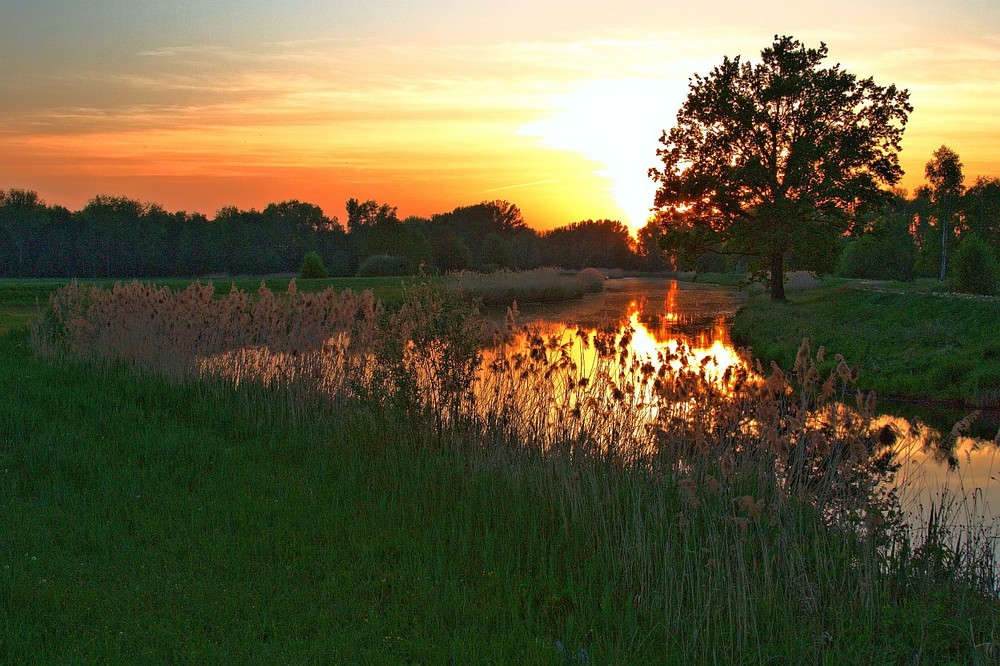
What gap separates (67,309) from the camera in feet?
56.1

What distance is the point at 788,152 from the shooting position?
31688 millimetres

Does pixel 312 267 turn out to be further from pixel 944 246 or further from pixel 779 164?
pixel 944 246

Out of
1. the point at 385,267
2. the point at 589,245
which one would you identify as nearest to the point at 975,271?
the point at 385,267

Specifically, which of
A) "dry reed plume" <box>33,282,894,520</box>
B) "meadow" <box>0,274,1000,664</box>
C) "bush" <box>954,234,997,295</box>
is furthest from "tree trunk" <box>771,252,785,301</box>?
"meadow" <box>0,274,1000,664</box>

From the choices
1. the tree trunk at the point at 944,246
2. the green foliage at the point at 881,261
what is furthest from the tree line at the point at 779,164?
the green foliage at the point at 881,261

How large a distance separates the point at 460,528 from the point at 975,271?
121ft

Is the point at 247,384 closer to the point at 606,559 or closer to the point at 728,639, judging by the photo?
the point at 606,559

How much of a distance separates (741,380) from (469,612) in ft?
13.6

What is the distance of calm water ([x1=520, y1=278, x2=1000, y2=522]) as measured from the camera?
8670 millimetres

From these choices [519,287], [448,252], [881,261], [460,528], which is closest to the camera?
[460,528]

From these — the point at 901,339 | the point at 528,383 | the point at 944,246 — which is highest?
the point at 944,246

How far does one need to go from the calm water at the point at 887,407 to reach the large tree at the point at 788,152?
456 cm

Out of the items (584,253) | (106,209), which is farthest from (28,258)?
(584,253)

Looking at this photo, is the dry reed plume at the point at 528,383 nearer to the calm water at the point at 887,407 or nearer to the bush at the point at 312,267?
the calm water at the point at 887,407
